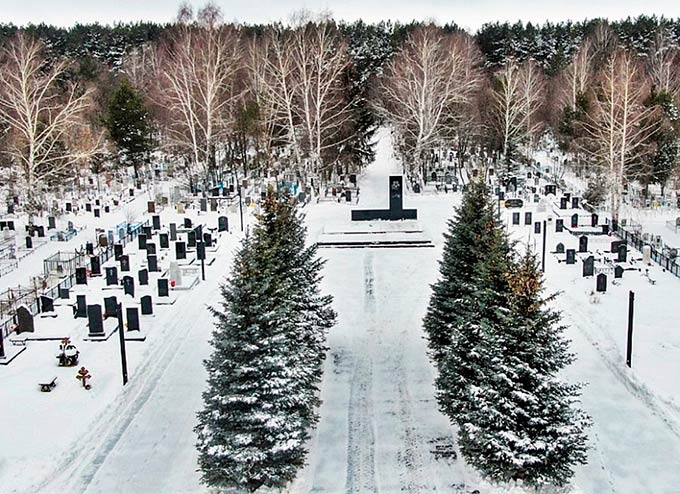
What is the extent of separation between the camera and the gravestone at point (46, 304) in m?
22.2

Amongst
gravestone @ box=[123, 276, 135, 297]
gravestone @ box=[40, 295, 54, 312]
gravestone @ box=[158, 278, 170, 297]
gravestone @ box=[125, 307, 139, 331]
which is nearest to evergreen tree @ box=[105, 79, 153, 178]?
gravestone @ box=[123, 276, 135, 297]

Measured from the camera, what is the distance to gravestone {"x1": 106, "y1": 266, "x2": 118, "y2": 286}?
25141 millimetres

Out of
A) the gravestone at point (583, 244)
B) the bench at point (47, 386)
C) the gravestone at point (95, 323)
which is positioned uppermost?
the gravestone at point (583, 244)

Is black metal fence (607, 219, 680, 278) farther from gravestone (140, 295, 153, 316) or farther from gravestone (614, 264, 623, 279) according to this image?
gravestone (140, 295, 153, 316)

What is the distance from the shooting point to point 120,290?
81.5 ft

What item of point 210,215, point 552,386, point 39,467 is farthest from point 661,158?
point 39,467

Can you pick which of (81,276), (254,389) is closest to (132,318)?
(81,276)

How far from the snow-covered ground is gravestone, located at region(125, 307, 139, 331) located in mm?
607

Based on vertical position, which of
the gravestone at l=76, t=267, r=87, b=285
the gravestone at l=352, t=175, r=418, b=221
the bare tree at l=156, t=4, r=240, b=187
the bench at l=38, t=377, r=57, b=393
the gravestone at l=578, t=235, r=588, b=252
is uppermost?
the bare tree at l=156, t=4, r=240, b=187

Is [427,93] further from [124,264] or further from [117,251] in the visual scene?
[124,264]

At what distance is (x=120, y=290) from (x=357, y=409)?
11864 mm

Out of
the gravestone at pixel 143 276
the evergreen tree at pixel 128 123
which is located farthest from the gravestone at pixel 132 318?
the evergreen tree at pixel 128 123

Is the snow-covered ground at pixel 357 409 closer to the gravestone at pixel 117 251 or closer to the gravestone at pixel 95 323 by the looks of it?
the gravestone at pixel 95 323

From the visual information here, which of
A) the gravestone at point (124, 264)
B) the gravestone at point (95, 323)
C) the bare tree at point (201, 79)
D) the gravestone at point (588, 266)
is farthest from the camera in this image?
the bare tree at point (201, 79)
